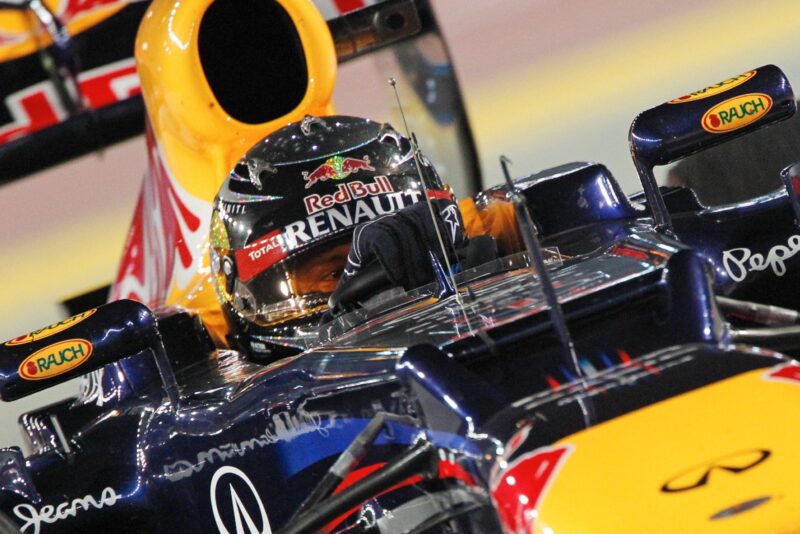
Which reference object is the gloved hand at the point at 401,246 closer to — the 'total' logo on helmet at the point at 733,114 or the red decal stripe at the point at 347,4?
the 'total' logo on helmet at the point at 733,114

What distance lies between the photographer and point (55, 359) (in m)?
2.49

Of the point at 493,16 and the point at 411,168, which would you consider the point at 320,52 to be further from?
the point at 493,16

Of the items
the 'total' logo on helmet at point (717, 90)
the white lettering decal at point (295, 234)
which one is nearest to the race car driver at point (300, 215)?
the white lettering decal at point (295, 234)

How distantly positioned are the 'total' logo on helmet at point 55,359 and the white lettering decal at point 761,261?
1.49m

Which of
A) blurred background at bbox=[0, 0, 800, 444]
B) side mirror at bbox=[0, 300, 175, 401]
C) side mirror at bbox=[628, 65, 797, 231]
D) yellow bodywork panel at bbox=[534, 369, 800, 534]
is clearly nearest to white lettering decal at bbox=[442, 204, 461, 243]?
side mirror at bbox=[628, 65, 797, 231]

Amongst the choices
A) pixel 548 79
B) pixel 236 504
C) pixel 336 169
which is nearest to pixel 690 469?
pixel 236 504

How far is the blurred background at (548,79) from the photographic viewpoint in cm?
592

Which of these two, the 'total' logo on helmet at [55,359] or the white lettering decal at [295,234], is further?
the white lettering decal at [295,234]

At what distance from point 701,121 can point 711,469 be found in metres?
1.24

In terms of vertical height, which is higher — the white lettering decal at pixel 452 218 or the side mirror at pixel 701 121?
the side mirror at pixel 701 121

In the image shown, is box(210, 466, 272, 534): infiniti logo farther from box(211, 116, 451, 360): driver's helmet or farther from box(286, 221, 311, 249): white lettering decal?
box(286, 221, 311, 249): white lettering decal

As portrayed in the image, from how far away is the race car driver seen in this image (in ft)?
9.53

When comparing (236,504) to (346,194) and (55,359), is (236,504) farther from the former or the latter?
(346,194)

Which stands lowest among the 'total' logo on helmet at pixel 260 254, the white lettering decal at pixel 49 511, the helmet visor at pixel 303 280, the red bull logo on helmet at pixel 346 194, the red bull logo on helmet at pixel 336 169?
the white lettering decal at pixel 49 511
